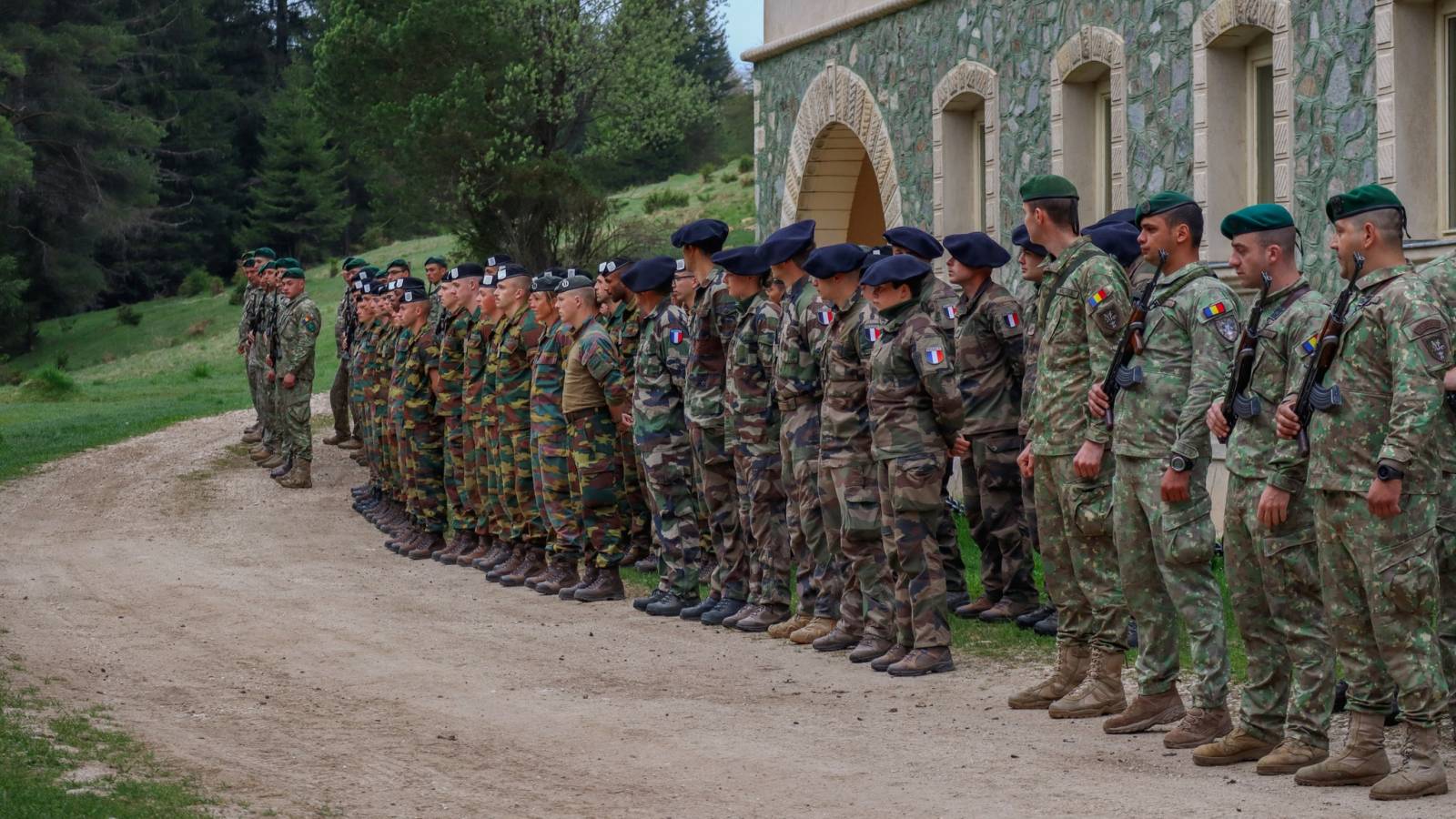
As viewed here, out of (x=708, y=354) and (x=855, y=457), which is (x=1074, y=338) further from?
(x=708, y=354)

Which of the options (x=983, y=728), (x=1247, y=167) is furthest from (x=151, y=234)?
(x=983, y=728)

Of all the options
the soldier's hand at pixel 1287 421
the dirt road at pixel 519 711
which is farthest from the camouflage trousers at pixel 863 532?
the soldier's hand at pixel 1287 421

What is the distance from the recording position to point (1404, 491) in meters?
6.07

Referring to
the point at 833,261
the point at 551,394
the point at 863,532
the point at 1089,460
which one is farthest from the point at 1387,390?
the point at 551,394

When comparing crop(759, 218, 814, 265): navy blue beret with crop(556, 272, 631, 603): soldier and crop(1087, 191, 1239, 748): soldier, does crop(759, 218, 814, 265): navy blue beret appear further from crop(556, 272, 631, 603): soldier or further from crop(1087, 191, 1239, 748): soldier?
crop(1087, 191, 1239, 748): soldier

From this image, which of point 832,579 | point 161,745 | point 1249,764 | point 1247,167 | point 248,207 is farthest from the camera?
point 248,207

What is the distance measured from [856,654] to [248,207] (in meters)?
53.6

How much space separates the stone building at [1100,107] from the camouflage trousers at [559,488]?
4847 mm

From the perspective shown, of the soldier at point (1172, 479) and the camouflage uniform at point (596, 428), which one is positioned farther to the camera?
the camouflage uniform at point (596, 428)

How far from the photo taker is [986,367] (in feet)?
34.3

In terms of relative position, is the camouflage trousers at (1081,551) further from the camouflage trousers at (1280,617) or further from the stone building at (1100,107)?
the stone building at (1100,107)

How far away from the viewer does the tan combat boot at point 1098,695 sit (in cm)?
768

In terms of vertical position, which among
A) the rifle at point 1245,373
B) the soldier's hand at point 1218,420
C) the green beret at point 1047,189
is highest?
the green beret at point 1047,189

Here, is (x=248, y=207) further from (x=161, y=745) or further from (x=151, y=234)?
(x=161, y=745)
